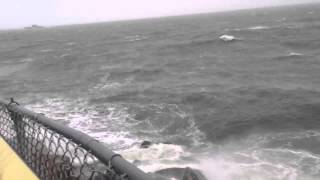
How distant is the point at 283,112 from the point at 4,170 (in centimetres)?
2362

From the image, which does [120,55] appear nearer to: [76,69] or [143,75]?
[76,69]


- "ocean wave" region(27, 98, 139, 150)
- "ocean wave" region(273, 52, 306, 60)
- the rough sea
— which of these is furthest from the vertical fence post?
"ocean wave" region(273, 52, 306, 60)

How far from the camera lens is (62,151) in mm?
3480

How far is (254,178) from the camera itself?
52.4 feet

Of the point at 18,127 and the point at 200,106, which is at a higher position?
the point at 18,127

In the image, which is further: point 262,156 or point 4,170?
point 262,156

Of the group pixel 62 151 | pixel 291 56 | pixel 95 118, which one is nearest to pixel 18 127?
pixel 62 151

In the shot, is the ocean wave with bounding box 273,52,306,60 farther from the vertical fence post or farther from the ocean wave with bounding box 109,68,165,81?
the vertical fence post

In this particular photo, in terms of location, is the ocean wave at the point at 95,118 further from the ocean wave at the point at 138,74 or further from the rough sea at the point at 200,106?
the ocean wave at the point at 138,74

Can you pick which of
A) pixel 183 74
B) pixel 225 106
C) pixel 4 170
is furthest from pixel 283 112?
pixel 4 170

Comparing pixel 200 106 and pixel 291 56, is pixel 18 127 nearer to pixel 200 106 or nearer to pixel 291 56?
pixel 200 106

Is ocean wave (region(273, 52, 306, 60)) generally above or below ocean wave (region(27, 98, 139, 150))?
above

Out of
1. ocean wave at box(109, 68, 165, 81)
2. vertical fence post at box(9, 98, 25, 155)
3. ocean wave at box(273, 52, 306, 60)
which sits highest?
vertical fence post at box(9, 98, 25, 155)

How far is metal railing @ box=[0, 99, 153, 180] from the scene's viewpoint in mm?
2172
